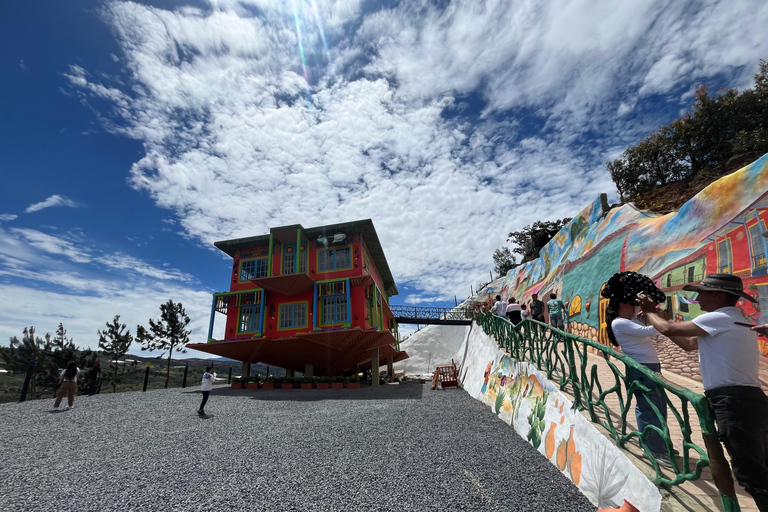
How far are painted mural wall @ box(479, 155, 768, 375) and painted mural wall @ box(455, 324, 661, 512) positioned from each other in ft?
16.4

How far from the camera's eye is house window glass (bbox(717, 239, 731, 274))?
27.2 feet

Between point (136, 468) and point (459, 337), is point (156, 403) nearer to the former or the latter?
point (136, 468)

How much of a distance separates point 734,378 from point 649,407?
1.37 m

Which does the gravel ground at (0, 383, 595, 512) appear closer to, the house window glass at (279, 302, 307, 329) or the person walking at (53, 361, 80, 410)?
the person walking at (53, 361, 80, 410)

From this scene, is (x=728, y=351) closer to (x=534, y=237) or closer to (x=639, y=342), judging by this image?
(x=639, y=342)

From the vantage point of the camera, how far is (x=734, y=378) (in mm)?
2271

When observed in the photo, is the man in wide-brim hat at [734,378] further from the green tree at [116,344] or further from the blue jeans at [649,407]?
the green tree at [116,344]

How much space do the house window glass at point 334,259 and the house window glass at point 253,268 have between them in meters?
3.56

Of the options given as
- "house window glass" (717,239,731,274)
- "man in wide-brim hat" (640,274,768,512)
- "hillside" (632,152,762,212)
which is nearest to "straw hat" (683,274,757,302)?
"man in wide-brim hat" (640,274,768,512)

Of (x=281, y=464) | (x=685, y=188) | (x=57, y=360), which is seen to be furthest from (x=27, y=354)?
(x=685, y=188)

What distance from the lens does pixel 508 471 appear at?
15.2 ft

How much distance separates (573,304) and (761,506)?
14.2 m

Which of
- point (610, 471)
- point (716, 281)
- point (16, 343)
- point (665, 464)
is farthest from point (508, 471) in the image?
point (16, 343)

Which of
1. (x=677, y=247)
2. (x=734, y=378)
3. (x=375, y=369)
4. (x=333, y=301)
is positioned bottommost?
(x=734, y=378)
